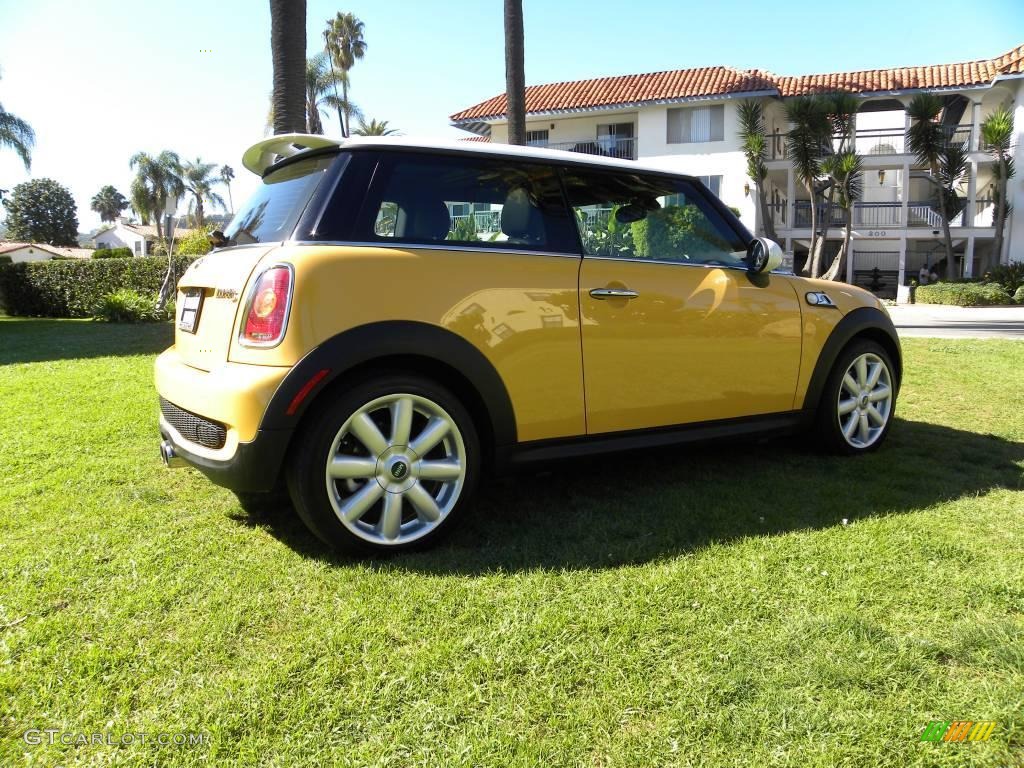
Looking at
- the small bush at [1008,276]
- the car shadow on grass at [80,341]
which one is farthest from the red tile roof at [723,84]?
the car shadow on grass at [80,341]

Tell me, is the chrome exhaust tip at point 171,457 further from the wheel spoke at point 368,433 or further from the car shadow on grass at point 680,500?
the wheel spoke at point 368,433

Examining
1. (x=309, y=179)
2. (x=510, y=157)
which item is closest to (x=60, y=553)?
(x=309, y=179)

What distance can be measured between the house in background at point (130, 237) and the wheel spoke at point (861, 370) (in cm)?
7690

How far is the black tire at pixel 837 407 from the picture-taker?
4.23 metres

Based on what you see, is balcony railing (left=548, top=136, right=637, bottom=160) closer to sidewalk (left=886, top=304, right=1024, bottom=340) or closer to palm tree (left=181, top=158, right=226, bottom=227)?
sidewalk (left=886, top=304, right=1024, bottom=340)

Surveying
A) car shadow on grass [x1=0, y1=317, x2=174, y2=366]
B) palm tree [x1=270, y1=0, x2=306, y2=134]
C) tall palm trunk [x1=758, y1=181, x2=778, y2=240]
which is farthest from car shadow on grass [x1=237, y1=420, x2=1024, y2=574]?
tall palm trunk [x1=758, y1=181, x2=778, y2=240]

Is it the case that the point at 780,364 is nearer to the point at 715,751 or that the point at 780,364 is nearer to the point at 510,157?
the point at 510,157

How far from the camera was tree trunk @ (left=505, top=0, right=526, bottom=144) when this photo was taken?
1045 cm

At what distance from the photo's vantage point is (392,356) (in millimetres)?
2900

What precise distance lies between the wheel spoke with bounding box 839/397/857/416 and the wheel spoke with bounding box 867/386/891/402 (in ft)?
0.42

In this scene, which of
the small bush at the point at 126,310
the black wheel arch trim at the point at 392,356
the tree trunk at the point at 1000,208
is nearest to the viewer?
the black wheel arch trim at the point at 392,356

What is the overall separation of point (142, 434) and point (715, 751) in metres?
4.32

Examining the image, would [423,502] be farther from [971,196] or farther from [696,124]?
[971,196]

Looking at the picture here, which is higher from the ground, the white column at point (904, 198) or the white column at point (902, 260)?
the white column at point (904, 198)
